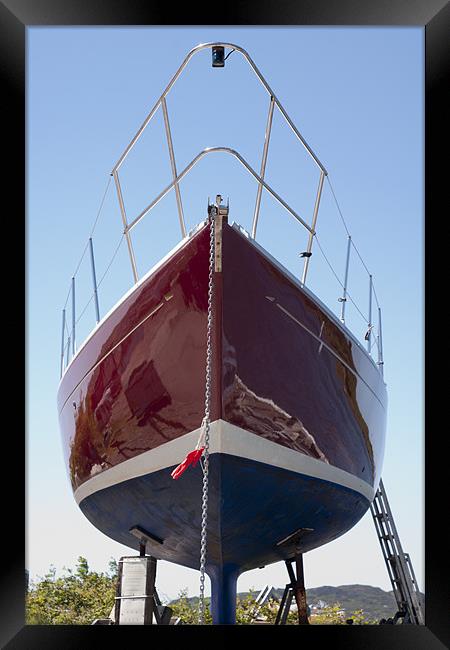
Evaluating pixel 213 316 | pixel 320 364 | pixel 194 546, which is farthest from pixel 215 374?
pixel 194 546

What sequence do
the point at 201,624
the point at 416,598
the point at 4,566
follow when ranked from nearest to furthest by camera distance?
the point at 4,566
the point at 201,624
the point at 416,598

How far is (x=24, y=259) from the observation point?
3.44 metres

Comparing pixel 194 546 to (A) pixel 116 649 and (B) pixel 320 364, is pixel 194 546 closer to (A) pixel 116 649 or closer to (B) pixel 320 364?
(B) pixel 320 364

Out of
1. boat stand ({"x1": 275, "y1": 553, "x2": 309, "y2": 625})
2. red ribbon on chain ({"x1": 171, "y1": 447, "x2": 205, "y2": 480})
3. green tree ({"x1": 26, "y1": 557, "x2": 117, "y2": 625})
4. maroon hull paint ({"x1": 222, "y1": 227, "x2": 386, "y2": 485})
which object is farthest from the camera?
green tree ({"x1": 26, "y1": 557, "x2": 117, "y2": 625})

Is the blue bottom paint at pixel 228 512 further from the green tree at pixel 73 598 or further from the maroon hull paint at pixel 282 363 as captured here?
the green tree at pixel 73 598

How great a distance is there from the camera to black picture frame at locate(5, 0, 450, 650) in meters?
3.29

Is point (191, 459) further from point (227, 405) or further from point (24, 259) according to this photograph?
point (24, 259)

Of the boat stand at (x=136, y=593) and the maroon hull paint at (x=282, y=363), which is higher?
the maroon hull paint at (x=282, y=363)

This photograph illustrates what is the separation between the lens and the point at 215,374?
4.30m

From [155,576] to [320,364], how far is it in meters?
1.52

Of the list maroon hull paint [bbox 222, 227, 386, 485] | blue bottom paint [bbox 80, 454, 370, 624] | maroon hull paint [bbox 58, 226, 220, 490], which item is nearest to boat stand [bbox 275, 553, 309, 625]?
blue bottom paint [bbox 80, 454, 370, 624]

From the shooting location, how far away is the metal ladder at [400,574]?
689 cm

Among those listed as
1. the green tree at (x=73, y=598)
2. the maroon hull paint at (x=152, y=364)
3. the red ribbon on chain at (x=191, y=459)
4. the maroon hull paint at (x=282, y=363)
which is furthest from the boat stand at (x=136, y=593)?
the green tree at (x=73, y=598)

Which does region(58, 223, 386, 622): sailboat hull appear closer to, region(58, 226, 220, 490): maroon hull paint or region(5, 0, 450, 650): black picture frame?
region(58, 226, 220, 490): maroon hull paint
